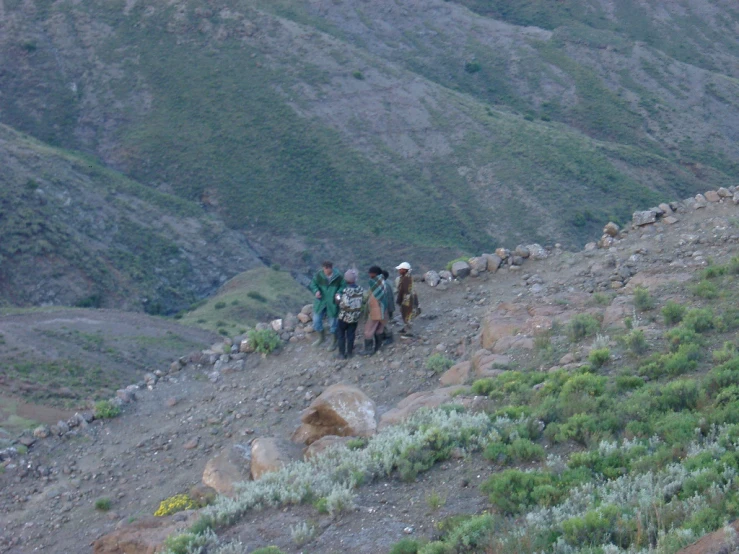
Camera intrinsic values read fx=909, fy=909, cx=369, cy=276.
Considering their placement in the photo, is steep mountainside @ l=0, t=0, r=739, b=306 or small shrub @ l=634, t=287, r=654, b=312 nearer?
small shrub @ l=634, t=287, r=654, b=312

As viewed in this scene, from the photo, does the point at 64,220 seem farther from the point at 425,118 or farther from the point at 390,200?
the point at 425,118

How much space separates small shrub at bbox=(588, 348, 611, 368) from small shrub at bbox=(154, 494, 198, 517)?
4.06m

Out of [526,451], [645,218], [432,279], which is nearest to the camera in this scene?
[526,451]

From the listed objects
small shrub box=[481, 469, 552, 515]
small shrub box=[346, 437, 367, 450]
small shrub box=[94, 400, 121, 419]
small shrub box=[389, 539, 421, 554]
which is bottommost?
small shrub box=[94, 400, 121, 419]

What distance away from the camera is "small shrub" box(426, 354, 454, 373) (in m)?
10.8

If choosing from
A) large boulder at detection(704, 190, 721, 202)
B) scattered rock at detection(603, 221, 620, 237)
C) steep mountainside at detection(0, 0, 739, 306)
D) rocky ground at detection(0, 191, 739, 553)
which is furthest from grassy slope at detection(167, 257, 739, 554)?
steep mountainside at detection(0, 0, 739, 306)

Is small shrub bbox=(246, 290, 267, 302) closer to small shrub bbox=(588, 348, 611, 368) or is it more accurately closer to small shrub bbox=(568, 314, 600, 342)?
small shrub bbox=(568, 314, 600, 342)

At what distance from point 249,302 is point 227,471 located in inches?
718

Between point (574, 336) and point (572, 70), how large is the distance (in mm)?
43489

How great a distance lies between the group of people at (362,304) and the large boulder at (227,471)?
2.68 m

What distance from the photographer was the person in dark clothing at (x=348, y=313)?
11266mm

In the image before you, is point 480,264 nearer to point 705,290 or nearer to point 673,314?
point 705,290

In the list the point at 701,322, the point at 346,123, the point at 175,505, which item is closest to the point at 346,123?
the point at 346,123

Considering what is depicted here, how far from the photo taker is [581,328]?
9867mm
